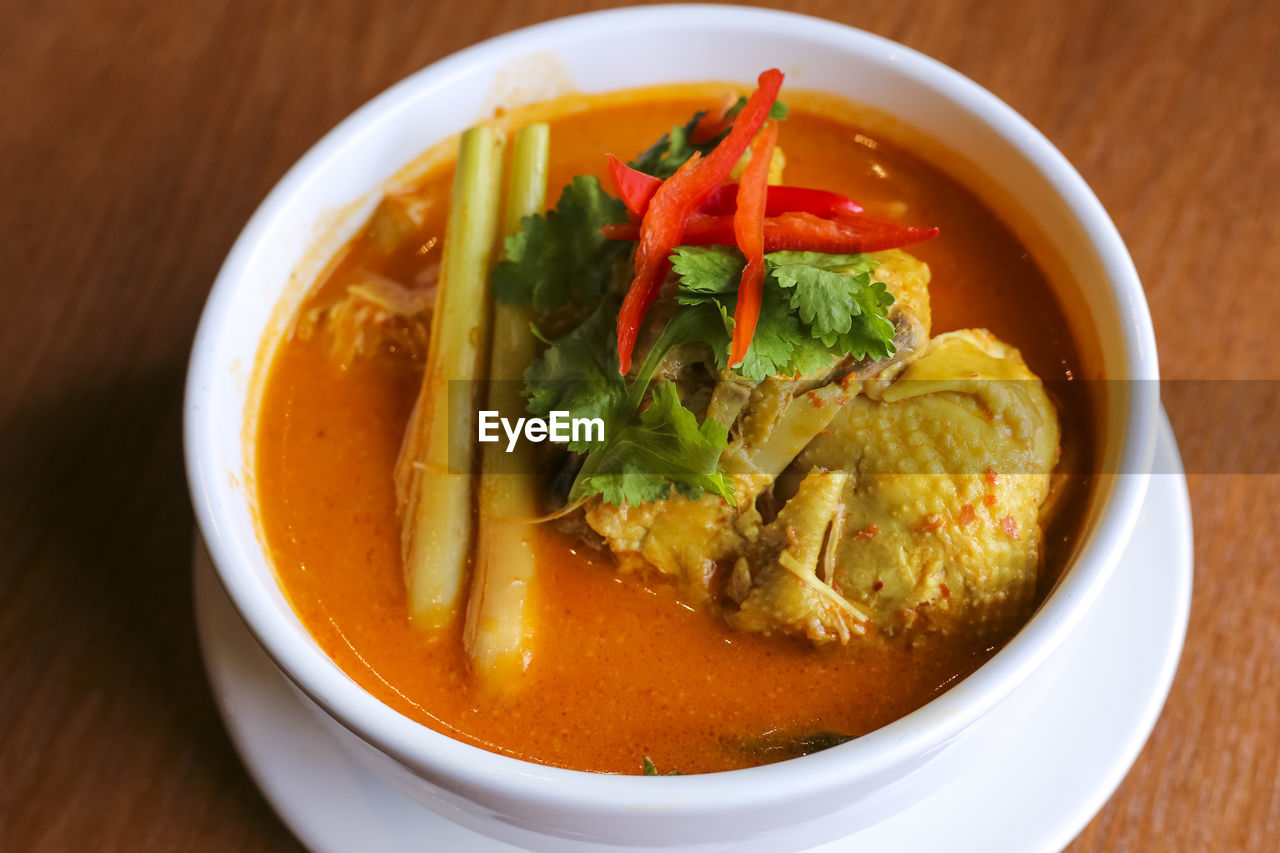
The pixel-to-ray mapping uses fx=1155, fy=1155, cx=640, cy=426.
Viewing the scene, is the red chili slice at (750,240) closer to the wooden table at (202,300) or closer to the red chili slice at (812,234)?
the red chili slice at (812,234)

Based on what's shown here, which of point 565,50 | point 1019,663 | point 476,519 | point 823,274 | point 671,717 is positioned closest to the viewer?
point 1019,663

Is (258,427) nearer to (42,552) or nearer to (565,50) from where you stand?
(42,552)

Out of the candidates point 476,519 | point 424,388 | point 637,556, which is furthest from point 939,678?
point 424,388

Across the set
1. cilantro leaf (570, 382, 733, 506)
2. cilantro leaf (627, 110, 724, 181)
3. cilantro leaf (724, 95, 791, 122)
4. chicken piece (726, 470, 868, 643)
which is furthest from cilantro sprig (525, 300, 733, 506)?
cilantro leaf (724, 95, 791, 122)

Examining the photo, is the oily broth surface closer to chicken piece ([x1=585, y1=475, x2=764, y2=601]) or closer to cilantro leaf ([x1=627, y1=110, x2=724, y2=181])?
chicken piece ([x1=585, y1=475, x2=764, y2=601])

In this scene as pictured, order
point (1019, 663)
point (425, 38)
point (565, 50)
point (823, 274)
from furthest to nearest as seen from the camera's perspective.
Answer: point (425, 38) < point (565, 50) < point (823, 274) < point (1019, 663)

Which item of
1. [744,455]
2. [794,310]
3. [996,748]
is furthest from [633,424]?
[996,748]
